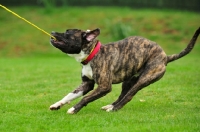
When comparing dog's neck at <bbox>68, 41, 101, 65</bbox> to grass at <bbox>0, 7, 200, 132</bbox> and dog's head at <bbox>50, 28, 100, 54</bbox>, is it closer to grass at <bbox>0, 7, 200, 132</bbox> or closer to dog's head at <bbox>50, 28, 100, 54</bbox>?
dog's head at <bbox>50, 28, 100, 54</bbox>

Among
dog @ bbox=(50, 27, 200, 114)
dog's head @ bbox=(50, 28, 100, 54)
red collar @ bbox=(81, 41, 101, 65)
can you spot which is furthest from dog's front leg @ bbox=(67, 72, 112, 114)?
dog's head @ bbox=(50, 28, 100, 54)

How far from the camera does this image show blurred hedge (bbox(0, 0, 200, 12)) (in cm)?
3066

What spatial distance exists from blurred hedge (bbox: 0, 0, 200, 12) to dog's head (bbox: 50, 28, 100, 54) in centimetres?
2145

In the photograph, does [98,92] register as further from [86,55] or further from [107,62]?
[86,55]

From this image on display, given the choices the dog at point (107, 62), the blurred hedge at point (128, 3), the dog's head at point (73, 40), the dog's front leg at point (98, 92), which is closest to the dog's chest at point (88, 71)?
the dog at point (107, 62)

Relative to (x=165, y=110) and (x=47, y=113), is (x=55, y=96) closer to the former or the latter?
(x=47, y=113)

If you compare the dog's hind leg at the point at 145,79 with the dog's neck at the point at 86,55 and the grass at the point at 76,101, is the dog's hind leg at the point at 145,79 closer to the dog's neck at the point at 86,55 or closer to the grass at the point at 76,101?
the grass at the point at 76,101

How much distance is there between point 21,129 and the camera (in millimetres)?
8039

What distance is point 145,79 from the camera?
9578 millimetres

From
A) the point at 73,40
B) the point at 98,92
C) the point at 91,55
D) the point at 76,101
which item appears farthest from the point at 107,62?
the point at 76,101

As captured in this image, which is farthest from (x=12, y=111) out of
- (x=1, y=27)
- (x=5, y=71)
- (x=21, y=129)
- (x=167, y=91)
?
(x=1, y=27)

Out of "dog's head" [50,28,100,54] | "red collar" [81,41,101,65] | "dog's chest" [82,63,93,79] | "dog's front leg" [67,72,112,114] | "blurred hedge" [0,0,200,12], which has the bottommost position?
"blurred hedge" [0,0,200,12]

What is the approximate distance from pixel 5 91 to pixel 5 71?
182 inches

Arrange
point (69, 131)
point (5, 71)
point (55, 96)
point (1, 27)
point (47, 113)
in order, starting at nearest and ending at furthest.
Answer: point (69, 131)
point (47, 113)
point (55, 96)
point (5, 71)
point (1, 27)
